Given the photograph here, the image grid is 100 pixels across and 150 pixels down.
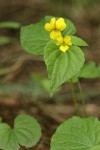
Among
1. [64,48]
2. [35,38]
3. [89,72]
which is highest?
[64,48]

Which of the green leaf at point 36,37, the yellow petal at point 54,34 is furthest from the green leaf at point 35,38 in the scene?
the yellow petal at point 54,34

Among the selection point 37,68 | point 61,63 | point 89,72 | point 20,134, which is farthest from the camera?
point 37,68

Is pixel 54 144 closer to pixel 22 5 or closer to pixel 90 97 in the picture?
pixel 90 97

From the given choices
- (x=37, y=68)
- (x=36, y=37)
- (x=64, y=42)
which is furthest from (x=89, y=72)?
(x=37, y=68)

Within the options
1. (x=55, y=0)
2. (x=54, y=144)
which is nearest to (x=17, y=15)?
(x=55, y=0)

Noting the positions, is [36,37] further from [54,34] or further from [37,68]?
[37,68]

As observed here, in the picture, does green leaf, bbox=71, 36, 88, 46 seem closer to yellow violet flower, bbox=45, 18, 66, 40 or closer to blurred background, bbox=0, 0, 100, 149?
yellow violet flower, bbox=45, 18, 66, 40

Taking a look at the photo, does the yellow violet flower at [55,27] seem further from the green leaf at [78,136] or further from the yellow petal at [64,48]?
the green leaf at [78,136]

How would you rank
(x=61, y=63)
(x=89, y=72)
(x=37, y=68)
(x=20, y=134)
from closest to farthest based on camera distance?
(x=61, y=63)
(x=20, y=134)
(x=89, y=72)
(x=37, y=68)

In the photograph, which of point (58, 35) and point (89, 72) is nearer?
point (58, 35)
